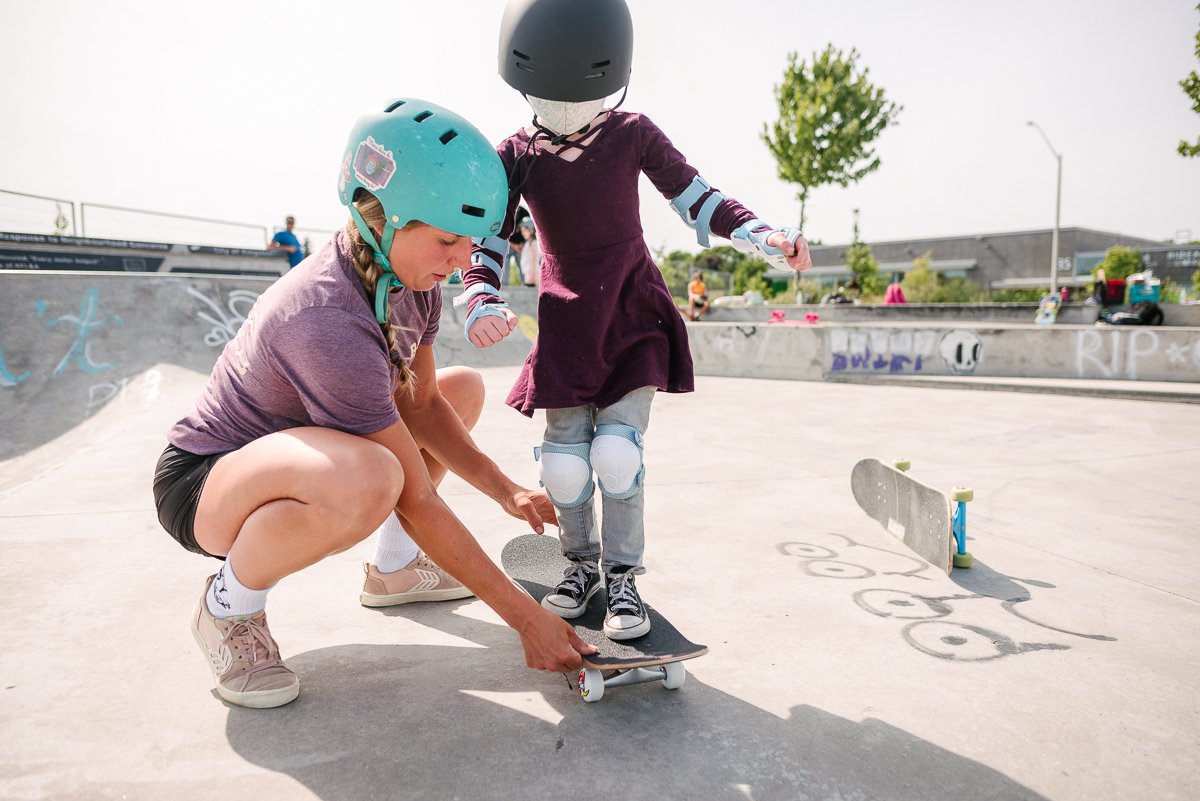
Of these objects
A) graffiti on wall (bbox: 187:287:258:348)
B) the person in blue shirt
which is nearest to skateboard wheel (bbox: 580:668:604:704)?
graffiti on wall (bbox: 187:287:258:348)

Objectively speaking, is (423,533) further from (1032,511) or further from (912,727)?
(1032,511)

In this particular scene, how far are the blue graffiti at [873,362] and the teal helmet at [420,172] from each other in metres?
9.15

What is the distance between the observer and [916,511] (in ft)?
9.34

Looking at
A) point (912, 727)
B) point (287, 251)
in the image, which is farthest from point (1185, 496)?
point (287, 251)

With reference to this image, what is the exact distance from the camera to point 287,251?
15.4 meters

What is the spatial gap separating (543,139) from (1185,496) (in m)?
3.66

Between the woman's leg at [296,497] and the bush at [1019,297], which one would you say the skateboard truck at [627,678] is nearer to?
the woman's leg at [296,497]

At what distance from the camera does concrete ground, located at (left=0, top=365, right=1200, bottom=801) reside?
1.44 meters

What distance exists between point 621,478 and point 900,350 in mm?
9140

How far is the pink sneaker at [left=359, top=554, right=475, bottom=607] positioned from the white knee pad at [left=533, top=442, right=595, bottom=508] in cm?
50

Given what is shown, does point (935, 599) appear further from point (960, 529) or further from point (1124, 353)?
point (1124, 353)

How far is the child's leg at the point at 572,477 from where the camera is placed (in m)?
2.12

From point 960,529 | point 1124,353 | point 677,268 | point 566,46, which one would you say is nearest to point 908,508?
point 960,529

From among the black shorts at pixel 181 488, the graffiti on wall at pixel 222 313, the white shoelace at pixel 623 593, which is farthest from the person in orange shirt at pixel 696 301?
the black shorts at pixel 181 488
